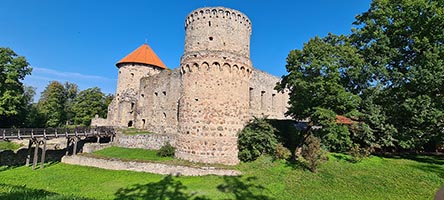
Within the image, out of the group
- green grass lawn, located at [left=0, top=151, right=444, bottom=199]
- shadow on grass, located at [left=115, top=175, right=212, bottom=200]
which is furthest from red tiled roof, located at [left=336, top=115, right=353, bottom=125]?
shadow on grass, located at [left=115, top=175, right=212, bottom=200]

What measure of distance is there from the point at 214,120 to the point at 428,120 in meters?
11.9

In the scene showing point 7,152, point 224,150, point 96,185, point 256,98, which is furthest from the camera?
point 256,98

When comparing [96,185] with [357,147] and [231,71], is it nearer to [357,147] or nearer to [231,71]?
[231,71]

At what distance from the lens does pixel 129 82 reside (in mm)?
33250

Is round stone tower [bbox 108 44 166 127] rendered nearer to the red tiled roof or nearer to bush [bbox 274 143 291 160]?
bush [bbox 274 143 291 160]

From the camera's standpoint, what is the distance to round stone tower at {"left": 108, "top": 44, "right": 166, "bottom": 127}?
3178 cm

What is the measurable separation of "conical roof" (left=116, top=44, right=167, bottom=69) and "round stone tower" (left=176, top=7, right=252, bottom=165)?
18023 mm

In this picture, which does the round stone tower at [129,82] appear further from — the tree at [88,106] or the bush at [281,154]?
the bush at [281,154]

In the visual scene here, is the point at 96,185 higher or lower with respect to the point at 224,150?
lower

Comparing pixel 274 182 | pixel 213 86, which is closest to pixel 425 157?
pixel 274 182

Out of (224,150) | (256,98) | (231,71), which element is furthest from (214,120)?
(256,98)

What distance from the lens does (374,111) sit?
14727 mm

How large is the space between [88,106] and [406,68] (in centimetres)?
4434

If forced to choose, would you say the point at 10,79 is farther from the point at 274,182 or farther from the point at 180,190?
the point at 274,182
